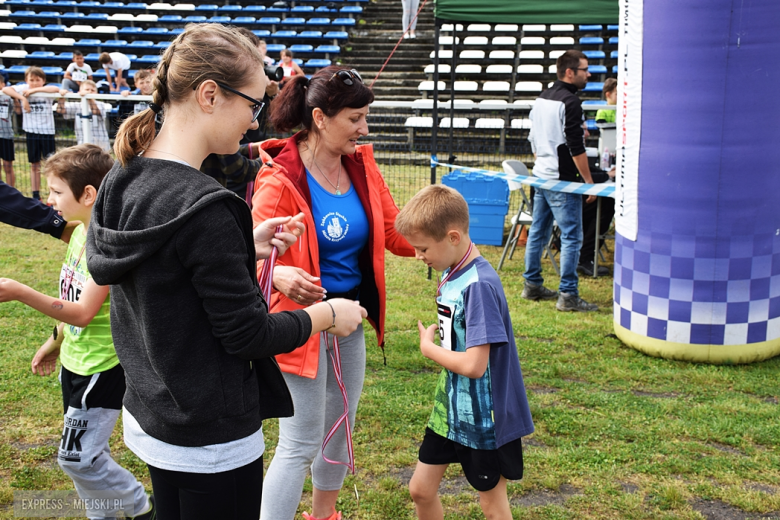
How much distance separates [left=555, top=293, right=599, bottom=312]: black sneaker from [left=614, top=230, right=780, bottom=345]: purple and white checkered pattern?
4.43 feet

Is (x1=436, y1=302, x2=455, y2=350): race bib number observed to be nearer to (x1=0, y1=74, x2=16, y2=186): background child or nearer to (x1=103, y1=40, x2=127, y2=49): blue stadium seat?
(x1=0, y1=74, x2=16, y2=186): background child

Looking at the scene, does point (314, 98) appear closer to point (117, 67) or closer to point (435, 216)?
point (435, 216)

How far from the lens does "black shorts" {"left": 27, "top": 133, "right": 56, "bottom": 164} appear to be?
1051cm

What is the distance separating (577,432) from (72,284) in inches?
106

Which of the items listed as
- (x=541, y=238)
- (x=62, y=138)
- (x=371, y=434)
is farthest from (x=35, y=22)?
(x=371, y=434)

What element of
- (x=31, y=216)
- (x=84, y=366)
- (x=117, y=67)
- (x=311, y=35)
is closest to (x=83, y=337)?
(x=84, y=366)

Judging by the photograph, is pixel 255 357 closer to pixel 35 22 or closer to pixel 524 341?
pixel 524 341

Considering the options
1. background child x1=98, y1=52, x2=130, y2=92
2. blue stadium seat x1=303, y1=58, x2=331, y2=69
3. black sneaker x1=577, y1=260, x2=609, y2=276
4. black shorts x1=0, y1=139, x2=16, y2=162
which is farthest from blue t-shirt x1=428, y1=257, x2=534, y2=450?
blue stadium seat x1=303, y1=58, x2=331, y2=69

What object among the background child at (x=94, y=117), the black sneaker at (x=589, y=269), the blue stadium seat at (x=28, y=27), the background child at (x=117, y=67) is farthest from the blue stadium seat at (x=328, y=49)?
the black sneaker at (x=589, y=269)

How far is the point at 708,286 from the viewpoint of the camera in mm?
4562

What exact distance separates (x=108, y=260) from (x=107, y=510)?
5.32 feet

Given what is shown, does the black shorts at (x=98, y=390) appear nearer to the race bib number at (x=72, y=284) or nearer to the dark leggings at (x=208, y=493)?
the race bib number at (x=72, y=284)

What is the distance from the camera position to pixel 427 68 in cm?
1730

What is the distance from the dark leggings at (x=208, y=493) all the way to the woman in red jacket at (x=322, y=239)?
760 mm
